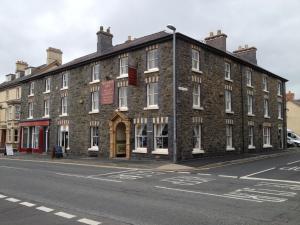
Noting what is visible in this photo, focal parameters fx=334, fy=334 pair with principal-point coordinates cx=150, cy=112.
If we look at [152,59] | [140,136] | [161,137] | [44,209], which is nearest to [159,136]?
[161,137]

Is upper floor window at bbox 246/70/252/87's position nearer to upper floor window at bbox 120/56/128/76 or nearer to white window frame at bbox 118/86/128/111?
upper floor window at bbox 120/56/128/76

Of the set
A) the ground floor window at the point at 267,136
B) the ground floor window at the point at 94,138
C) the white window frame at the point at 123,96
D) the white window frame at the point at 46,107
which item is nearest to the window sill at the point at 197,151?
the white window frame at the point at 123,96

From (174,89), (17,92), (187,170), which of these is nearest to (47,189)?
(187,170)

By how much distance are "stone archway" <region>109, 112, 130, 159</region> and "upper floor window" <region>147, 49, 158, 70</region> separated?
4294 millimetres

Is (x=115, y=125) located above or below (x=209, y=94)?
below

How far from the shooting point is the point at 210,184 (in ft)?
42.6

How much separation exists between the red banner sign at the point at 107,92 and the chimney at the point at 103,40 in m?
4.38

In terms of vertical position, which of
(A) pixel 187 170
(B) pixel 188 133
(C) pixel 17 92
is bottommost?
(A) pixel 187 170

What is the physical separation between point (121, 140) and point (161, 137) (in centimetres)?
501

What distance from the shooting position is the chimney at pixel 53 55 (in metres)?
44.9

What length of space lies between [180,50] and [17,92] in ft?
87.9

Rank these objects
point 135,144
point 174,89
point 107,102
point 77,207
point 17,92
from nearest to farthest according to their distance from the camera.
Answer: point 77,207, point 174,89, point 135,144, point 107,102, point 17,92

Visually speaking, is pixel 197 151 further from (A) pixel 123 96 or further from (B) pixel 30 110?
(B) pixel 30 110

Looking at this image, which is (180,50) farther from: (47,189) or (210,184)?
(47,189)
